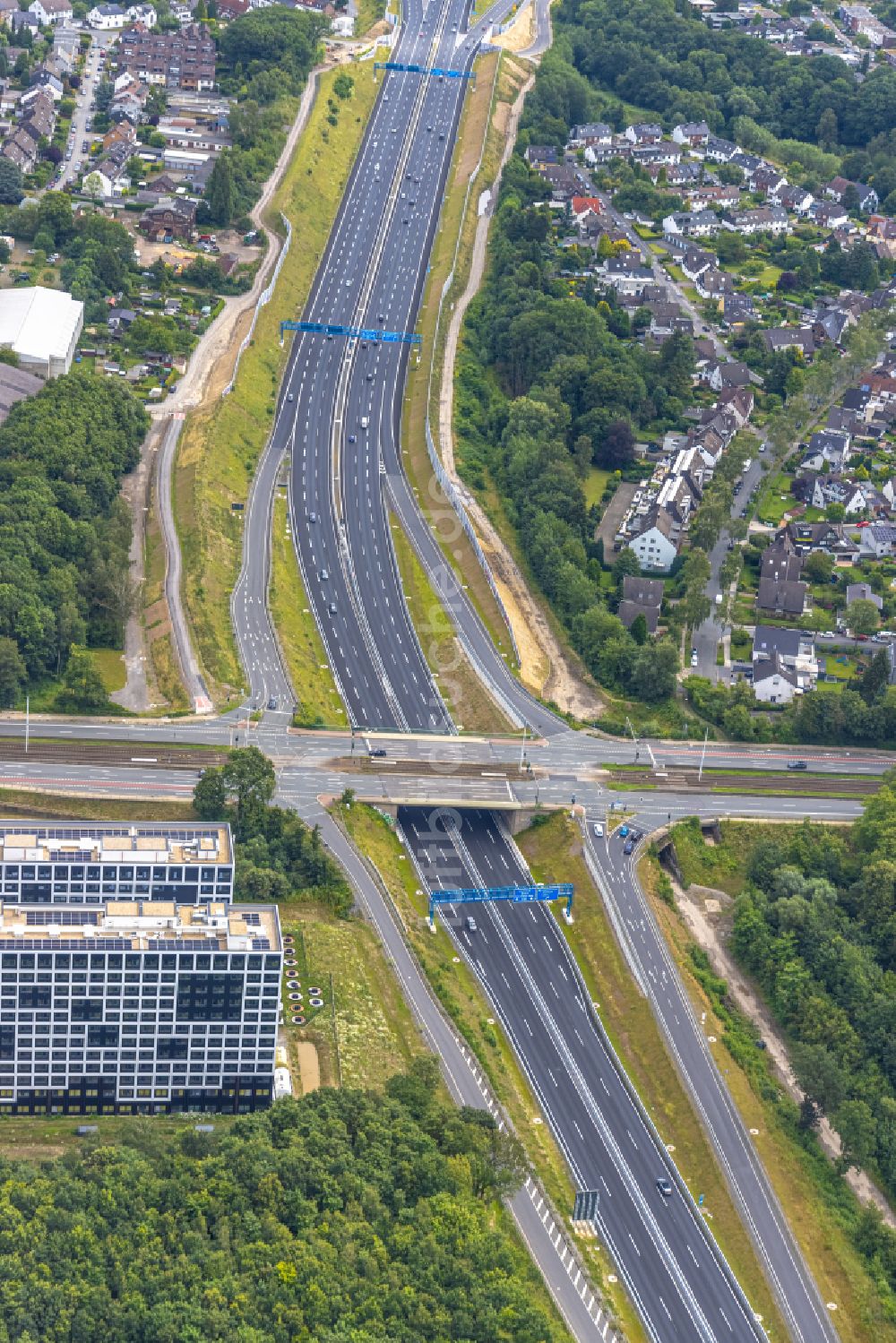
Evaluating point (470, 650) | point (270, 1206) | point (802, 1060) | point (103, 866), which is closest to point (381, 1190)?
point (270, 1206)

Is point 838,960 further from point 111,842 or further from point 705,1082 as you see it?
point 111,842

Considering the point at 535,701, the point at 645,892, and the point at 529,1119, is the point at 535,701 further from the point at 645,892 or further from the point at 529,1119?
the point at 529,1119

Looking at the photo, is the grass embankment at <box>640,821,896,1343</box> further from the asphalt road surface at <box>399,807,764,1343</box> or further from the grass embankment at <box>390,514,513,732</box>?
the grass embankment at <box>390,514,513,732</box>

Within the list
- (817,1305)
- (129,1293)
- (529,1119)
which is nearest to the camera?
(129,1293)

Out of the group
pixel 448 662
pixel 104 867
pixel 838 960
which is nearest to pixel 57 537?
pixel 448 662

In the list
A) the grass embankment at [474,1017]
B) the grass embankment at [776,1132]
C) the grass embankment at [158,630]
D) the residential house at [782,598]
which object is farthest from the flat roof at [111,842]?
the residential house at [782,598]

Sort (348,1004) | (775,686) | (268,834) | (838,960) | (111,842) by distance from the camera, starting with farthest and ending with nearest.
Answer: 1. (775,686)
2. (838,960)
3. (268,834)
4. (348,1004)
5. (111,842)

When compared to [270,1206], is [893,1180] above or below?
below
